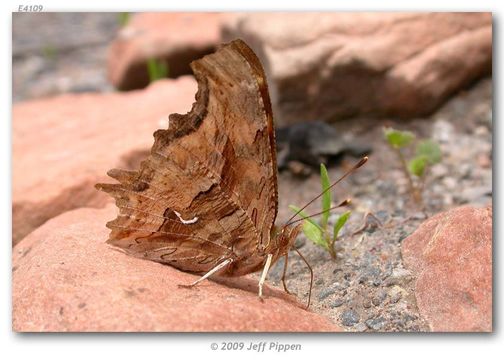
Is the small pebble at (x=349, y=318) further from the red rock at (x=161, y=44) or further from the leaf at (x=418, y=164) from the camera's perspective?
the red rock at (x=161, y=44)

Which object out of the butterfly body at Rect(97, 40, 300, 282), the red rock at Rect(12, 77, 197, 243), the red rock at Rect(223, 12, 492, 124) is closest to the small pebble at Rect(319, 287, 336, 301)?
the butterfly body at Rect(97, 40, 300, 282)

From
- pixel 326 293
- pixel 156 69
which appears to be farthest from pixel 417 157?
pixel 156 69

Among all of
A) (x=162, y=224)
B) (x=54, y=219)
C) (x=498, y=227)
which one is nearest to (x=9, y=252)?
(x=54, y=219)

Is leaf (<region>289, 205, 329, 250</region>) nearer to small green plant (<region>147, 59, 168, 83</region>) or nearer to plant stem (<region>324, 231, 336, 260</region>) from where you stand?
plant stem (<region>324, 231, 336, 260</region>)

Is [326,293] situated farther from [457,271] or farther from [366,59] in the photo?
[366,59]

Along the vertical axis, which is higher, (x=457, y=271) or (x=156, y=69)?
(x=156, y=69)

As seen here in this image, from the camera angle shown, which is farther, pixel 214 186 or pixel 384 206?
pixel 384 206
